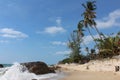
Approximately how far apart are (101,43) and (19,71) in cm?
2628

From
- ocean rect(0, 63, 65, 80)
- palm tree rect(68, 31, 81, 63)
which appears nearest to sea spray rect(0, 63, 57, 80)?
ocean rect(0, 63, 65, 80)

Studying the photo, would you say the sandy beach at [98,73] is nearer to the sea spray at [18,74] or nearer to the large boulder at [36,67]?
the large boulder at [36,67]

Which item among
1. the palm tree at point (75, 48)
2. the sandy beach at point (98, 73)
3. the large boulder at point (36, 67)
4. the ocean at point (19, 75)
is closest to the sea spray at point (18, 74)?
the ocean at point (19, 75)

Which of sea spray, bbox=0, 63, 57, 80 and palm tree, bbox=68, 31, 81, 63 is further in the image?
palm tree, bbox=68, 31, 81, 63

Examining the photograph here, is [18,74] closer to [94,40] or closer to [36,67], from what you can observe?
[36,67]

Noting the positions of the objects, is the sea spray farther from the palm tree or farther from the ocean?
the palm tree

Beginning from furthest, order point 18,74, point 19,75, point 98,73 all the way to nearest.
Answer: point 98,73 < point 18,74 < point 19,75

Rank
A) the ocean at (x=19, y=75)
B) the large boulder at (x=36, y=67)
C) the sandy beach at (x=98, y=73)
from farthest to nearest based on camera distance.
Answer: the large boulder at (x=36, y=67) < the ocean at (x=19, y=75) < the sandy beach at (x=98, y=73)

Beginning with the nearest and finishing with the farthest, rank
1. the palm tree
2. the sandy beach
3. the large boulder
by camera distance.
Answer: the sandy beach
the large boulder
the palm tree

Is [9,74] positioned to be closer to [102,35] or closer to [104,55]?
[104,55]

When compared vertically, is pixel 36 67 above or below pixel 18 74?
above

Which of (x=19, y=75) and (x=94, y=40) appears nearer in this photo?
(x=19, y=75)

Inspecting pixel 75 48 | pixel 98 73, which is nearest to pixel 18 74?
pixel 98 73

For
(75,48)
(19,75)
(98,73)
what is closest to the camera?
(19,75)
